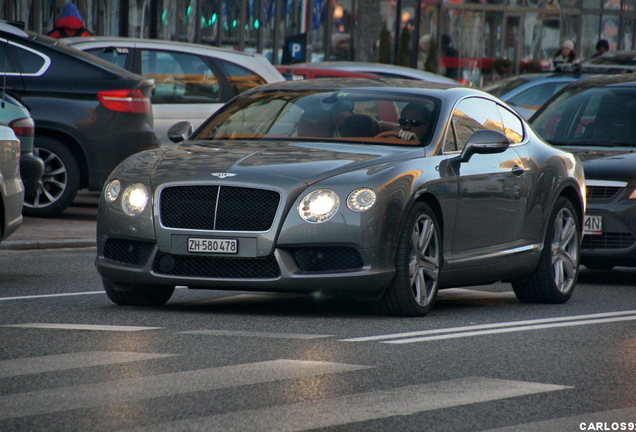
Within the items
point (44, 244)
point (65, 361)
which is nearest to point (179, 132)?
point (65, 361)

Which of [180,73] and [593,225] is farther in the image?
[180,73]

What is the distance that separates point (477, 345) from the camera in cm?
777

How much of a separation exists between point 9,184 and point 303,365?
4.22 m

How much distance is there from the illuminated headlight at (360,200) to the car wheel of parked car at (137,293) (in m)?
1.31

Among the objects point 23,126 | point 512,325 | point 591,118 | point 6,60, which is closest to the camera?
point 512,325

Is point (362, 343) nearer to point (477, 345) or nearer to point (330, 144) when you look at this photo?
point (477, 345)

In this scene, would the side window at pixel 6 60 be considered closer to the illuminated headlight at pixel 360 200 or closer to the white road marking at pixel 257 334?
the illuminated headlight at pixel 360 200

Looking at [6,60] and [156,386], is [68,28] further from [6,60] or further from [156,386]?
[156,386]

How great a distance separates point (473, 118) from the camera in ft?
33.4

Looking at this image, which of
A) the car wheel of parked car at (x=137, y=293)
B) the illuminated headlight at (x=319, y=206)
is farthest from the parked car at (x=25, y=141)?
the illuminated headlight at (x=319, y=206)

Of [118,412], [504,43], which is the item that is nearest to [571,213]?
[118,412]

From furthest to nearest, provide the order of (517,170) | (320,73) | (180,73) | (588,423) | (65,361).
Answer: (320,73) → (180,73) → (517,170) → (65,361) → (588,423)

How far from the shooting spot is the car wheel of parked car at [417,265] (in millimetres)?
8680

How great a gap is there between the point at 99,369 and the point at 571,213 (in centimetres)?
520
